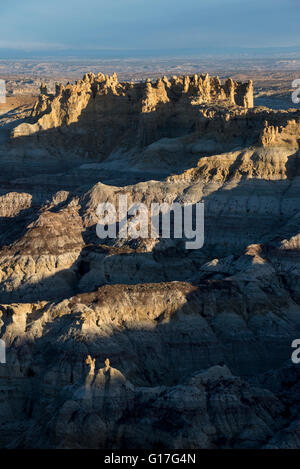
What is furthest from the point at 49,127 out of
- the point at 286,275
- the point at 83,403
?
the point at 83,403

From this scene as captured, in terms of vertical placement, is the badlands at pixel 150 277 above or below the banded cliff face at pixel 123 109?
below

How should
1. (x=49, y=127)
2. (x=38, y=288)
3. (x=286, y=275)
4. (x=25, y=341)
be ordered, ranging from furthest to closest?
(x=49, y=127) < (x=38, y=288) < (x=286, y=275) < (x=25, y=341)

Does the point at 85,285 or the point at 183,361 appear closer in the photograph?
the point at 183,361

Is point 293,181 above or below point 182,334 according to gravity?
above

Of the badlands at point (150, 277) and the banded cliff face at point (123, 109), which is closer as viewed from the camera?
the badlands at point (150, 277)

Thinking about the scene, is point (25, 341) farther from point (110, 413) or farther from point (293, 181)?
point (293, 181)

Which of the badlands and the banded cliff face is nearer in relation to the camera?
the badlands

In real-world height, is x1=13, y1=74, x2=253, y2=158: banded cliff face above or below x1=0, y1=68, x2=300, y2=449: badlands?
above

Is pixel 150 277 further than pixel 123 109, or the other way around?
pixel 123 109
